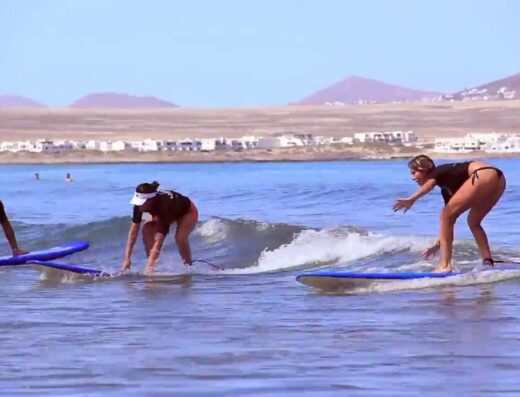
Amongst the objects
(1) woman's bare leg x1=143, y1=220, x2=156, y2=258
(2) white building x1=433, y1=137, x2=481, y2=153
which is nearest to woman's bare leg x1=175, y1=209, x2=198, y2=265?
(1) woman's bare leg x1=143, y1=220, x2=156, y2=258

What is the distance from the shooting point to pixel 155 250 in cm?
A: 1399

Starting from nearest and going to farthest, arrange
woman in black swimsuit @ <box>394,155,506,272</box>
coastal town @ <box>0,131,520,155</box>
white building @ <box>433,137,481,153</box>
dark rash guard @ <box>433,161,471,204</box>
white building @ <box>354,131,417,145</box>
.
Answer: woman in black swimsuit @ <box>394,155,506,272</box> < dark rash guard @ <box>433,161,471,204</box> < white building @ <box>433,137,481,153</box> < coastal town @ <box>0,131,520,155</box> < white building @ <box>354,131,417,145</box>

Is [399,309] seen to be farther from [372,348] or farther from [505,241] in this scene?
[505,241]

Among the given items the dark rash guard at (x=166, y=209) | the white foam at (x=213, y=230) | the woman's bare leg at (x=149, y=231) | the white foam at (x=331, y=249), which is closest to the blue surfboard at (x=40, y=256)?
the woman's bare leg at (x=149, y=231)

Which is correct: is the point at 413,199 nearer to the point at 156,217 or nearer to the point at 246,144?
the point at 156,217

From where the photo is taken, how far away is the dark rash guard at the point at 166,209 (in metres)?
13.9

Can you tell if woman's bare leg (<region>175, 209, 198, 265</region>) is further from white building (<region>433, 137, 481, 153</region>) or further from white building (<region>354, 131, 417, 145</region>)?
white building (<region>354, 131, 417, 145</region>)

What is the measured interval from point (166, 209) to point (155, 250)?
A: 0.42 m

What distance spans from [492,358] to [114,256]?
1292 cm

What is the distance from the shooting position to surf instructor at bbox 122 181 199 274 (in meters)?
13.8

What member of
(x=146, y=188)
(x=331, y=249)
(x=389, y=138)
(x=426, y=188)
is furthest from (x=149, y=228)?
(x=389, y=138)

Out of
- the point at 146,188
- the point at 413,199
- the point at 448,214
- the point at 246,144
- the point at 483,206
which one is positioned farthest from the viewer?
the point at 246,144

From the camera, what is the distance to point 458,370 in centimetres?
780

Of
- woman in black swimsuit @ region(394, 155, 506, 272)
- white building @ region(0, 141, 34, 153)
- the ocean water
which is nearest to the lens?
the ocean water
